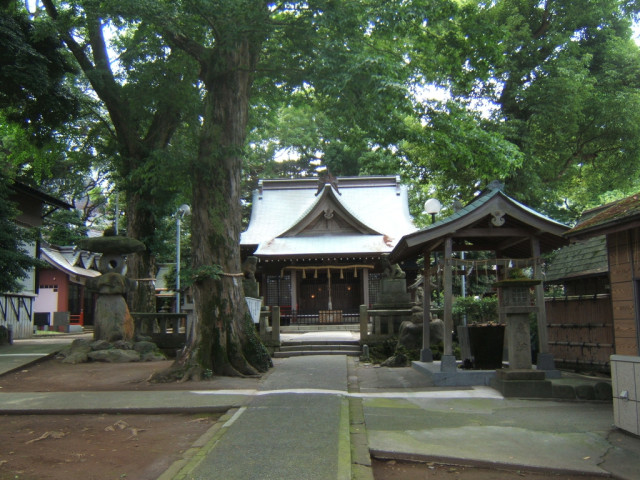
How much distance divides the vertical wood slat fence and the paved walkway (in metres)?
3.80

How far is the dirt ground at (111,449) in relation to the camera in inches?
206

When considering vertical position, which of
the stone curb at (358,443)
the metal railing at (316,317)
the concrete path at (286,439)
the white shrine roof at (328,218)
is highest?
the white shrine roof at (328,218)

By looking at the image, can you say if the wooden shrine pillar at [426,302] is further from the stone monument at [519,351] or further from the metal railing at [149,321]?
the metal railing at [149,321]

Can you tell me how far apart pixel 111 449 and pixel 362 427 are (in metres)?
3.04

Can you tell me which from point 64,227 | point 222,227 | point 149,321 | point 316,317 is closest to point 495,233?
point 222,227

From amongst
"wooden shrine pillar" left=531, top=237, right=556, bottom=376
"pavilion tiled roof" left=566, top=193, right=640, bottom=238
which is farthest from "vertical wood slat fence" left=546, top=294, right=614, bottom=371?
"pavilion tiled roof" left=566, top=193, right=640, bottom=238

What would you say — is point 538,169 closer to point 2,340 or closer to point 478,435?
point 478,435

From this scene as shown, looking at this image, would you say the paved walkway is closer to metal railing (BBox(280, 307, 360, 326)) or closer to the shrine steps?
the shrine steps

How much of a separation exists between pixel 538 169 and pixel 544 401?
1469cm

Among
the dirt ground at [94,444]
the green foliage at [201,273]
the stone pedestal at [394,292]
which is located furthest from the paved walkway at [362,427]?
the stone pedestal at [394,292]

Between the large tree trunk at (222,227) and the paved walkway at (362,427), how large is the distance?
4.30 feet

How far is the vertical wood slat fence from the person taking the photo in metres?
11.7

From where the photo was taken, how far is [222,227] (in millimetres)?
11586

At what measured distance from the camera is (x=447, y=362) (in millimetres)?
10383
